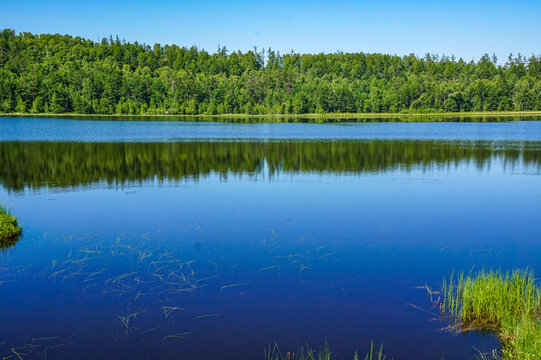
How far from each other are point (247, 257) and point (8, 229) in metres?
7.23

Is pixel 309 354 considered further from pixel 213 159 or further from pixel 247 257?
pixel 213 159

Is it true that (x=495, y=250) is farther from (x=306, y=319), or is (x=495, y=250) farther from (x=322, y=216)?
(x=306, y=319)

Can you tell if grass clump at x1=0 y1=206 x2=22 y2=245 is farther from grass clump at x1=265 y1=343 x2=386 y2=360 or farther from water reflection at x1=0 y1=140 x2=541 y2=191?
grass clump at x1=265 y1=343 x2=386 y2=360

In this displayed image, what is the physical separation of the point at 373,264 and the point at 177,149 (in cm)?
2953

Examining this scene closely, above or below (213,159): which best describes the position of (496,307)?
below

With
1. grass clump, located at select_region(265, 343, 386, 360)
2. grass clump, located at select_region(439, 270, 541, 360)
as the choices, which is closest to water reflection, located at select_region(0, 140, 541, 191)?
grass clump, located at select_region(439, 270, 541, 360)

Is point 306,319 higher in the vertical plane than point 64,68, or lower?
lower

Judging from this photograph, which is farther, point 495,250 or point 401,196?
point 401,196

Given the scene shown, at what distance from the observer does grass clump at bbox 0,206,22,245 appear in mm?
13312

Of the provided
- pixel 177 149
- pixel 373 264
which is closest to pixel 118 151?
pixel 177 149

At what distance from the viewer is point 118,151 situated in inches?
1439

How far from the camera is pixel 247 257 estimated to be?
11.9 meters

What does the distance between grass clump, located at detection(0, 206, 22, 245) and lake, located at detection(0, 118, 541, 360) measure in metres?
0.34

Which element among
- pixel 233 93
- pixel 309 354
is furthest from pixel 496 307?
pixel 233 93
